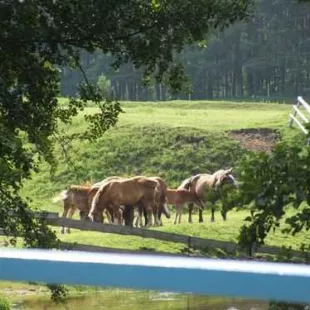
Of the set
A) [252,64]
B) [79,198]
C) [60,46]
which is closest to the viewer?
[60,46]

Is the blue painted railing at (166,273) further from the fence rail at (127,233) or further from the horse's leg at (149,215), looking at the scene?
the horse's leg at (149,215)

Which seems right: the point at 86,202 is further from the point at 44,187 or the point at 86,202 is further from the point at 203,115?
the point at 203,115

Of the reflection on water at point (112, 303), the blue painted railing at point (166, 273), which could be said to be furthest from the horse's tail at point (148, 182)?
the blue painted railing at point (166, 273)

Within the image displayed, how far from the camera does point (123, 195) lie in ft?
63.2

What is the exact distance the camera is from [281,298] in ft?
4.96

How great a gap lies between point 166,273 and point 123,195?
17.7 m

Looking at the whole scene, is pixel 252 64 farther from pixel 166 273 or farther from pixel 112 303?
pixel 166 273

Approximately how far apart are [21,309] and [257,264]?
11.3 m

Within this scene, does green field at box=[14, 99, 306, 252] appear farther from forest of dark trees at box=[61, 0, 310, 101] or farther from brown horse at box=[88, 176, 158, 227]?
forest of dark trees at box=[61, 0, 310, 101]

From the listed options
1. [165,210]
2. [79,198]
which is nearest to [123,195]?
[79,198]

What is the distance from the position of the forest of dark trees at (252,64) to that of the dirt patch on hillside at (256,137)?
32.7m

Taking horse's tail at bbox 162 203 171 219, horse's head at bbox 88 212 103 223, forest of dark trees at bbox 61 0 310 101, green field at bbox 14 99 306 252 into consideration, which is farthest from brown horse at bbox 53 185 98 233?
forest of dark trees at bbox 61 0 310 101

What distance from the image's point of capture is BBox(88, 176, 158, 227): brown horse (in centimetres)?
1877

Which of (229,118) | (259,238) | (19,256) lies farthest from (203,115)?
(19,256)
